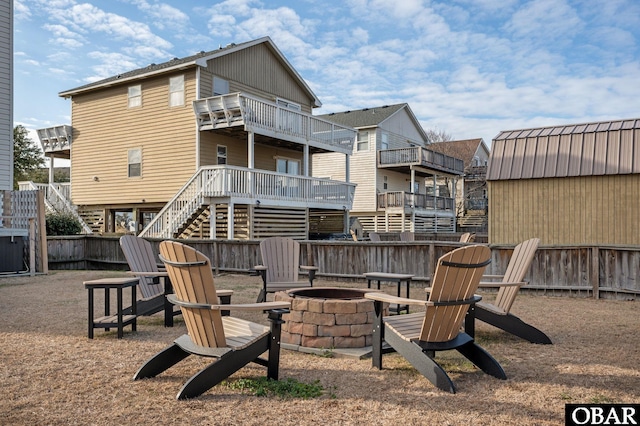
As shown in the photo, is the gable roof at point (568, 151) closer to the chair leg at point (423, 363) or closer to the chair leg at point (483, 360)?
the chair leg at point (483, 360)

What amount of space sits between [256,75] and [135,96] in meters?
5.29

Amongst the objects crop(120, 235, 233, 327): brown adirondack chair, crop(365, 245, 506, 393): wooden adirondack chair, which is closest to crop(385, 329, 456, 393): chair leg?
crop(365, 245, 506, 393): wooden adirondack chair

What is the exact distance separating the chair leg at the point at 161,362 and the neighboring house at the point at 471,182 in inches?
1537

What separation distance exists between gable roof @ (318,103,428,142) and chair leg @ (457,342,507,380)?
28.4m

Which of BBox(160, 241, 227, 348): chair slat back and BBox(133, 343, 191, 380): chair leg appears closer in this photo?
BBox(160, 241, 227, 348): chair slat back

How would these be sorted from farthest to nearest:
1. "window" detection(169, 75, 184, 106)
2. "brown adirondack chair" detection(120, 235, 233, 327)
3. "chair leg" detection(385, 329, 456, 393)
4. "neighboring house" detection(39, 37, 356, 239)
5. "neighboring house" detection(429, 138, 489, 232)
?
1. "neighboring house" detection(429, 138, 489, 232)
2. "window" detection(169, 75, 184, 106)
3. "neighboring house" detection(39, 37, 356, 239)
4. "brown adirondack chair" detection(120, 235, 233, 327)
5. "chair leg" detection(385, 329, 456, 393)

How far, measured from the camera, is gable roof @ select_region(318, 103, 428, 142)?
3328 centimetres

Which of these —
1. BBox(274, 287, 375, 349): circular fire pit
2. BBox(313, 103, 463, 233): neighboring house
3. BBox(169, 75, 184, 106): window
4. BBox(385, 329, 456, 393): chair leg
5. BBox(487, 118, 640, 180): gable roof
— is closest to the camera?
BBox(385, 329, 456, 393): chair leg

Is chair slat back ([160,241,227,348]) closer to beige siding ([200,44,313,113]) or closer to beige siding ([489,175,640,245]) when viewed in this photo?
beige siding ([489,175,640,245])

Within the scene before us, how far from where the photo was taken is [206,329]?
13.7ft

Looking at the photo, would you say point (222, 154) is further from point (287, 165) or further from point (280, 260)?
point (280, 260)

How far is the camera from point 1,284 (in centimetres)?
1215

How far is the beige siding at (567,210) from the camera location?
40.3ft

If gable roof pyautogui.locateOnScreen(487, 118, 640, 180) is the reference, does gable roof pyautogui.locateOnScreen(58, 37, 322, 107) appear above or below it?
above
